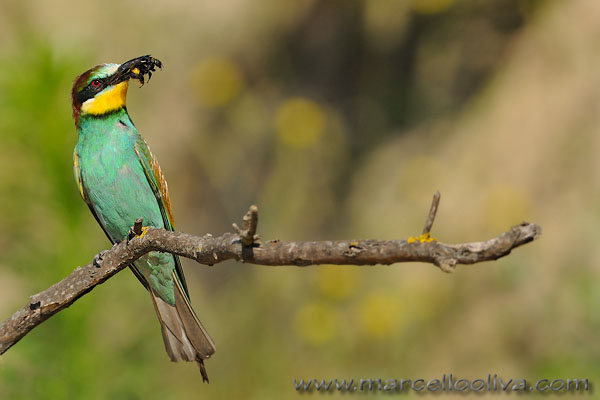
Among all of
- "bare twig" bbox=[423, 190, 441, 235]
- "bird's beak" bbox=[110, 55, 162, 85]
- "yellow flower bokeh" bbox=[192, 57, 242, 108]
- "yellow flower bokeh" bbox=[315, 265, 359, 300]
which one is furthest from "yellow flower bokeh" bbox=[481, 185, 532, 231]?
"bare twig" bbox=[423, 190, 441, 235]

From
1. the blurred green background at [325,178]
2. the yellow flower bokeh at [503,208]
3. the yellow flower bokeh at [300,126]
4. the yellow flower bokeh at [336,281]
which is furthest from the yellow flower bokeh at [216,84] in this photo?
the yellow flower bokeh at [503,208]

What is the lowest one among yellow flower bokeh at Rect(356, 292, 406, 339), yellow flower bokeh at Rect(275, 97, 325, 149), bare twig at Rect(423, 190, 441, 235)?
yellow flower bokeh at Rect(356, 292, 406, 339)

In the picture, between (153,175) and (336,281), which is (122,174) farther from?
(336,281)

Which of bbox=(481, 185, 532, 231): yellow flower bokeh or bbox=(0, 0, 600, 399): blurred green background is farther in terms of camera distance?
bbox=(481, 185, 532, 231): yellow flower bokeh

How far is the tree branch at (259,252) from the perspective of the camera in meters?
1.26

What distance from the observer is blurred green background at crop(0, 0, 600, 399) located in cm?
335

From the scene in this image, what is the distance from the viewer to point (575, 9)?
4.79 metres

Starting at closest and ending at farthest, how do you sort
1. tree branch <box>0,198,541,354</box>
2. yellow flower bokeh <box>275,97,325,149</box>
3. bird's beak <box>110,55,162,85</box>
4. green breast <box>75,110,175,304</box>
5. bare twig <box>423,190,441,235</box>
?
tree branch <box>0,198,541,354</box> → bare twig <box>423,190,441,235</box> → bird's beak <box>110,55,162,85</box> → green breast <box>75,110,175,304</box> → yellow flower bokeh <box>275,97,325,149</box>

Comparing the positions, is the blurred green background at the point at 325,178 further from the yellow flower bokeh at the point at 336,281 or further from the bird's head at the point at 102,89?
the bird's head at the point at 102,89

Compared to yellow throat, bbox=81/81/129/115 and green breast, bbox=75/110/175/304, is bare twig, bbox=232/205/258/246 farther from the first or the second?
yellow throat, bbox=81/81/129/115

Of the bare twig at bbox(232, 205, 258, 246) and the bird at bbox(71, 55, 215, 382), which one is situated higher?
the bird at bbox(71, 55, 215, 382)

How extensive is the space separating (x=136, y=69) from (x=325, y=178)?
232 centimetres

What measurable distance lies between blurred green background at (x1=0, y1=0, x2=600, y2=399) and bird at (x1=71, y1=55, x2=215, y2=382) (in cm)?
44

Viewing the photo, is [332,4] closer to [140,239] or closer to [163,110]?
[163,110]
